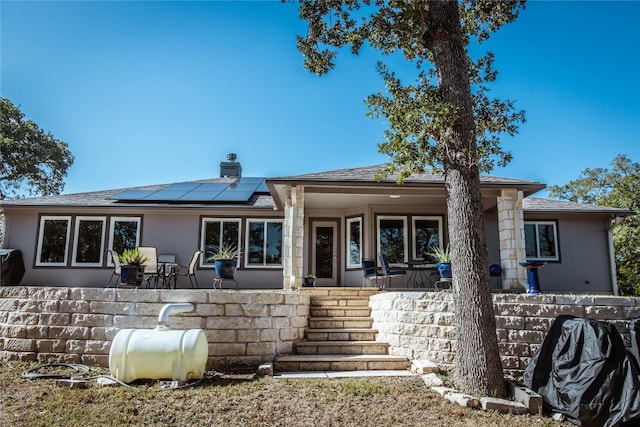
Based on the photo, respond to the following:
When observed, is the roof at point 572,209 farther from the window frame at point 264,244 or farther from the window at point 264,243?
the window at point 264,243

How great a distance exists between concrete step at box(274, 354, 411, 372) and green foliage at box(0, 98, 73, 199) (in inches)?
775

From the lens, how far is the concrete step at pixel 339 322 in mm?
7082

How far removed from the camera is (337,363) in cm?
593

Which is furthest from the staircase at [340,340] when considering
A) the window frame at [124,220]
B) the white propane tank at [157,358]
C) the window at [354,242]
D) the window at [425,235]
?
the window frame at [124,220]

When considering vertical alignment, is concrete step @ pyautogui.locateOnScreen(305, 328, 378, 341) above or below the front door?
below

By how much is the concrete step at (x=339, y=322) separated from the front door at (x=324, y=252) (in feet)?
16.5

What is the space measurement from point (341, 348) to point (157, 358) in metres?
2.67

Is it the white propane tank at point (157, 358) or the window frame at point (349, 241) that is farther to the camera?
A: the window frame at point (349, 241)

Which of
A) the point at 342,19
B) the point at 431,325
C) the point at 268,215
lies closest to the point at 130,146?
the point at 268,215

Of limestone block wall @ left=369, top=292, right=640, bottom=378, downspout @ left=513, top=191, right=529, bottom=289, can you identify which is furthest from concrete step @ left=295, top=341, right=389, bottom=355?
downspout @ left=513, top=191, right=529, bottom=289

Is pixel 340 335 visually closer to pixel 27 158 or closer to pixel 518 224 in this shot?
pixel 518 224

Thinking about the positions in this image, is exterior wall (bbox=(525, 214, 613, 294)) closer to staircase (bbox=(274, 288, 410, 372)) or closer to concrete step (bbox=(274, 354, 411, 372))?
staircase (bbox=(274, 288, 410, 372))

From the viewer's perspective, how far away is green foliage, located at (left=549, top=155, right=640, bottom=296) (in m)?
16.0

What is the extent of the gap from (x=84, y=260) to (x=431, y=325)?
958cm
